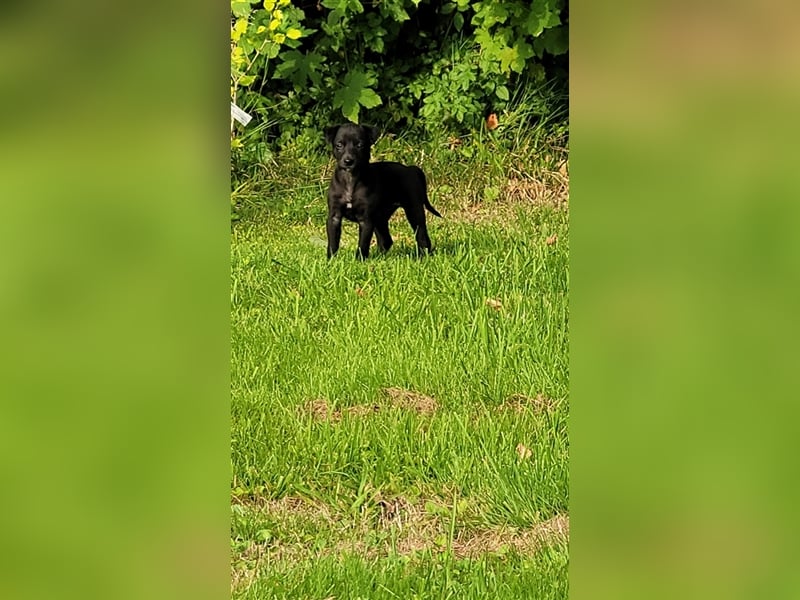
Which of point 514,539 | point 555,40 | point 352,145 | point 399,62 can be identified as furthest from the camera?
point 399,62

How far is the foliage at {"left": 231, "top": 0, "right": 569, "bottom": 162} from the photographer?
5445 mm

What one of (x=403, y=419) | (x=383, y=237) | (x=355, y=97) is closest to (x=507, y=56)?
(x=355, y=97)

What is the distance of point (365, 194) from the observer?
4340 millimetres

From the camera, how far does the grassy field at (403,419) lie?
1878 mm

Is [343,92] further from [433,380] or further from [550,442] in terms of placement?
[550,442]

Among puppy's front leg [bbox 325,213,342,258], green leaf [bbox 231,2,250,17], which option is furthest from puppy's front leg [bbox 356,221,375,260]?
green leaf [bbox 231,2,250,17]

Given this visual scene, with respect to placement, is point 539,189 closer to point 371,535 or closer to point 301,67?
point 301,67

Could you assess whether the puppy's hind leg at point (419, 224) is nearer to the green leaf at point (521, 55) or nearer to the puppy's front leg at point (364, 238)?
the puppy's front leg at point (364, 238)

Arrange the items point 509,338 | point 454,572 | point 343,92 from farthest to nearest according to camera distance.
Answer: point 343,92 → point 509,338 → point 454,572

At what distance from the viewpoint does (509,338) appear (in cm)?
305

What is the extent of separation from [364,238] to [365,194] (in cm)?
22
